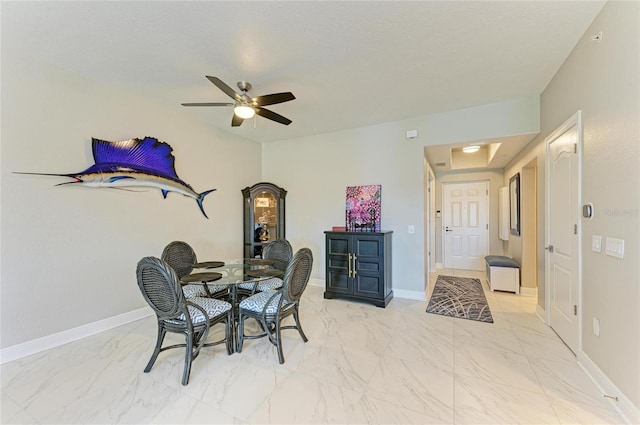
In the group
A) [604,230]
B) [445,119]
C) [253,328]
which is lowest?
[253,328]

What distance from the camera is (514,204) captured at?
4.63 m

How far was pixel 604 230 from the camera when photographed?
6.29 ft

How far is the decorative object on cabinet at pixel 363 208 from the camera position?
426 centimetres

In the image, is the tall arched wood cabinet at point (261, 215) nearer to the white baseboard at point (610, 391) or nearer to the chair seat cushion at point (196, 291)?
the chair seat cushion at point (196, 291)

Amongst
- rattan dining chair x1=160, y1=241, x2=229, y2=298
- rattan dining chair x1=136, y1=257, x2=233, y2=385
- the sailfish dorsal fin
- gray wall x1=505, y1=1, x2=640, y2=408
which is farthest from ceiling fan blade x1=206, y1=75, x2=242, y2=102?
gray wall x1=505, y1=1, x2=640, y2=408

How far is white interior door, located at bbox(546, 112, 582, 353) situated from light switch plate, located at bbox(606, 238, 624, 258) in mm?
486

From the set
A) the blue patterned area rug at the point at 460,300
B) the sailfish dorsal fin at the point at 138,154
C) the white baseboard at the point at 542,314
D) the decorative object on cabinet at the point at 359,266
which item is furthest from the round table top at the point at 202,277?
the white baseboard at the point at 542,314

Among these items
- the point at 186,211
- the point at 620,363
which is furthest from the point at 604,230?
the point at 186,211

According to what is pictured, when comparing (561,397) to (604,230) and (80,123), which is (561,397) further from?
(80,123)

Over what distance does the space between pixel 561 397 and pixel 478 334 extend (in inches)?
38.0

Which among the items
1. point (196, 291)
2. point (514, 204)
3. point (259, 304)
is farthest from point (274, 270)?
point (514, 204)

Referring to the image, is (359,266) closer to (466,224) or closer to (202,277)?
(202,277)

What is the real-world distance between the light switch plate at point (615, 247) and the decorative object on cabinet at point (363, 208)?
8.46 ft

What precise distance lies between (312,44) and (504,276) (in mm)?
4374
